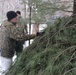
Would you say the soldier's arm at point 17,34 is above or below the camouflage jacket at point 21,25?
below

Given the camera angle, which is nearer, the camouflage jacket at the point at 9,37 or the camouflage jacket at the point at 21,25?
the camouflage jacket at the point at 21,25

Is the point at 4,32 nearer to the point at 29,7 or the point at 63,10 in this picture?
the point at 29,7

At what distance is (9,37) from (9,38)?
1.0 inches

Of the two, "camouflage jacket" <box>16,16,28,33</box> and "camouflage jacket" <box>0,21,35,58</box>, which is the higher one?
"camouflage jacket" <box>16,16,28,33</box>

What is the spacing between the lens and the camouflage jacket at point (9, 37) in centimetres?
335

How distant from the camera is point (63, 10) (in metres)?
2.95

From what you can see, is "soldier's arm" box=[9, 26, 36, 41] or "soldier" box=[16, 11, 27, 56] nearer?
"soldier" box=[16, 11, 27, 56]

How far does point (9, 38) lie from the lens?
3.49 meters

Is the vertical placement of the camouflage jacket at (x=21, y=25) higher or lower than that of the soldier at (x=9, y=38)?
higher

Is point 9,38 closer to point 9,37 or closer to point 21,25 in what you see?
point 9,37

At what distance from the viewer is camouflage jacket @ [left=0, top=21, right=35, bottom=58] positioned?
335 centimetres

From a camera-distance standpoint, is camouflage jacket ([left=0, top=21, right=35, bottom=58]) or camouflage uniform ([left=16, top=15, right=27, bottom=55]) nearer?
camouflage uniform ([left=16, top=15, right=27, bottom=55])

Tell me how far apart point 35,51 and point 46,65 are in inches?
15.1

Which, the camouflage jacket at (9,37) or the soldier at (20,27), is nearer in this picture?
the soldier at (20,27)
